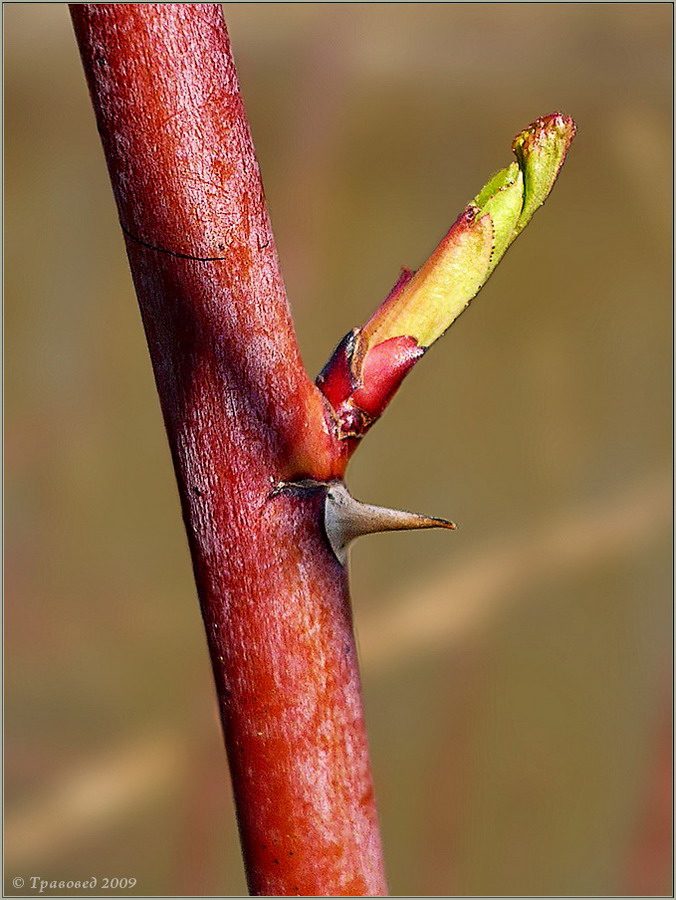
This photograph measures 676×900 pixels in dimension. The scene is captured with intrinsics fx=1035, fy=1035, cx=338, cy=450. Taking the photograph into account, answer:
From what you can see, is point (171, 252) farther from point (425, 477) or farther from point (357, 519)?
point (425, 477)

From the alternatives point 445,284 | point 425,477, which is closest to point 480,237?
point 445,284

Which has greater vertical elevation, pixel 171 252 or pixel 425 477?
pixel 425 477

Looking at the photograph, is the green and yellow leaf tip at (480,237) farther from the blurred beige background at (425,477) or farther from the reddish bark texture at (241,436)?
the blurred beige background at (425,477)

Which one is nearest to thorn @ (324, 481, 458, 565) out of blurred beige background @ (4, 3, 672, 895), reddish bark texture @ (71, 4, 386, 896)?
reddish bark texture @ (71, 4, 386, 896)

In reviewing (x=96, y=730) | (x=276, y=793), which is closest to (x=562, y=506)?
(x=96, y=730)

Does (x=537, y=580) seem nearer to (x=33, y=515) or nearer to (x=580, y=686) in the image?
(x=580, y=686)

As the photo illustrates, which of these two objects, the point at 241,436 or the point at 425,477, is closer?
the point at 241,436

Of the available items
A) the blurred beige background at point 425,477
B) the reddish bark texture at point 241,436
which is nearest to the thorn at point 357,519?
the reddish bark texture at point 241,436
